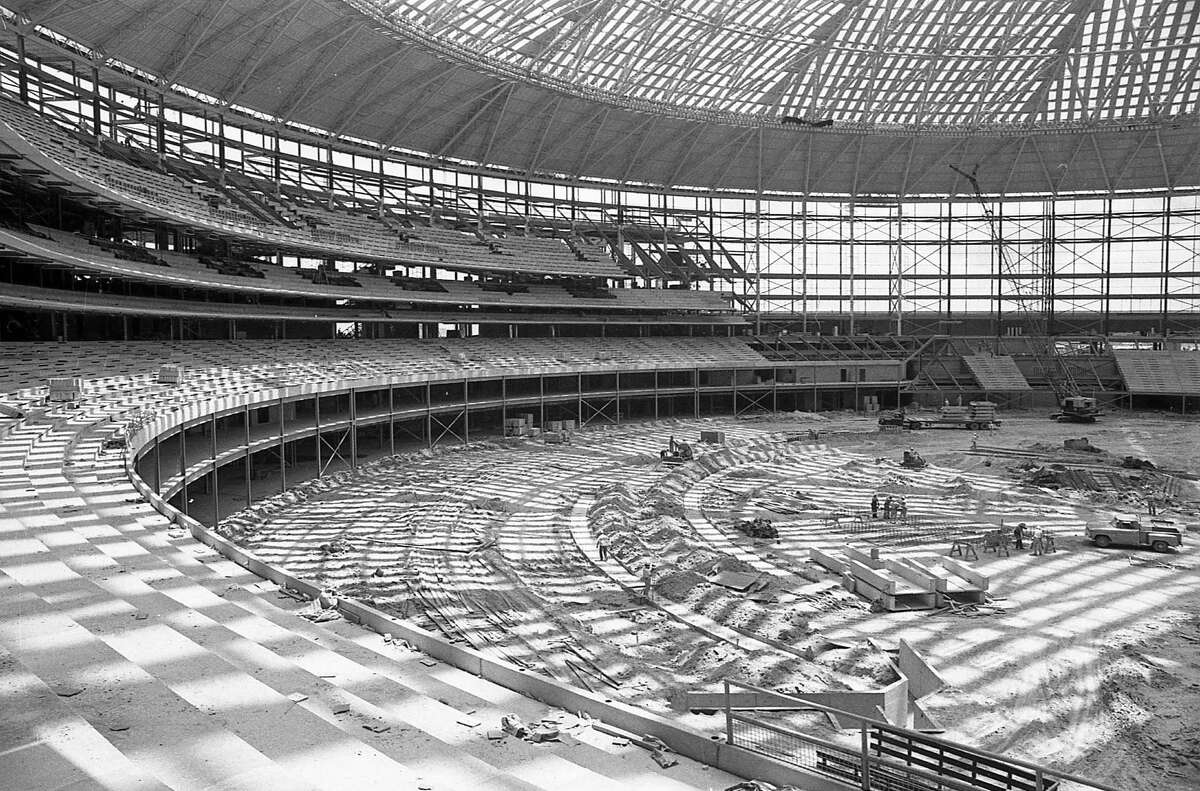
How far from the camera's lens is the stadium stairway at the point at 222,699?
21.5 feet

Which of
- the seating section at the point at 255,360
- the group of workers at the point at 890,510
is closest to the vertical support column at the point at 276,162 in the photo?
the seating section at the point at 255,360

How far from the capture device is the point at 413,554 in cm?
2222

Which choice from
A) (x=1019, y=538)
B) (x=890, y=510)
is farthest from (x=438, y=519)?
(x=1019, y=538)

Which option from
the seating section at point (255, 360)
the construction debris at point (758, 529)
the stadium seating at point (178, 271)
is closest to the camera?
the construction debris at point (758, 529)

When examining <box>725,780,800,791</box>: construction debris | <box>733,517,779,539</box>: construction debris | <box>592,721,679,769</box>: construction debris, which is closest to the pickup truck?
<box>733,517,779,539</box>: construction debris

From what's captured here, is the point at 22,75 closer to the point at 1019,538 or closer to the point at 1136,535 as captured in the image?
the point at 1019,538

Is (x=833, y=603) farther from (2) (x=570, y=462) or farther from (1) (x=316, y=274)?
(1) (x=316, y=274)

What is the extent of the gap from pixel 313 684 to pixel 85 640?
7.75ft

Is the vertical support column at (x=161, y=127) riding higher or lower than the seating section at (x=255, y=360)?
higher

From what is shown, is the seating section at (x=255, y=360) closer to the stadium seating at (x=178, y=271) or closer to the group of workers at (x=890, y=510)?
the stadium seating at (x=178, y=271)

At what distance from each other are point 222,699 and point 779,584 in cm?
1471

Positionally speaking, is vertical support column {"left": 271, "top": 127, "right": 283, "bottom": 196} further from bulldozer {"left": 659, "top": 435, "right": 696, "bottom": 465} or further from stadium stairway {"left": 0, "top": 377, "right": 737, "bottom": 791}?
stadium stairway {"left": 0, "top": 377, "right": 737, "bottom": 791}

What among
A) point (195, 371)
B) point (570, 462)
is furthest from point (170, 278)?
point (570, 462)

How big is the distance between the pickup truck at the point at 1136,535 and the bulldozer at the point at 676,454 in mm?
17763
